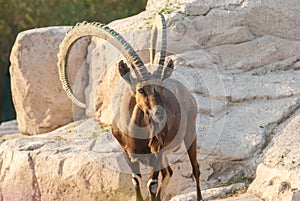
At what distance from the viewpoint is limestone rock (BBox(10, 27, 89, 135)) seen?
11.8 m

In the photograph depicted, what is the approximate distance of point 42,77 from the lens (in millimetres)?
11969

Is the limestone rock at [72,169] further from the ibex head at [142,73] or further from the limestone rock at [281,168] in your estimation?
the ibex head at [142,73]

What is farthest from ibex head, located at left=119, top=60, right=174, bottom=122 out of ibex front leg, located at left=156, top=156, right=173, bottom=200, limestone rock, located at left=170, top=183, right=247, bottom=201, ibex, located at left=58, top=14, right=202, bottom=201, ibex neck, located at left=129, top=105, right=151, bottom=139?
limestone rock, located at left=170, top=183, right=247, bottom=201

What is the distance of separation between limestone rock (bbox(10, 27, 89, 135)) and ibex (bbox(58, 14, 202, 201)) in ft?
13.5

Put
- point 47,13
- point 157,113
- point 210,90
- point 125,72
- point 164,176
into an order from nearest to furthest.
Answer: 1. point 157,113
2. point 125,72
3. point 164,176
4. point 210,90
5. point 47,13

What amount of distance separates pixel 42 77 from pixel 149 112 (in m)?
5.45

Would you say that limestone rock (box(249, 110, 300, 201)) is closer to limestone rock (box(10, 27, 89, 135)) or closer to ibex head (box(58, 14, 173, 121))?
ibex head (box(58, 14, 173, 121))

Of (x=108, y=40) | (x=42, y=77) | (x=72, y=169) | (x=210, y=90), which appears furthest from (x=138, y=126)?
(x=42, y=77)

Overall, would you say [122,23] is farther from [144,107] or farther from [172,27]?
[144,107]

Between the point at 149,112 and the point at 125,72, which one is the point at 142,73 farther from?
the point at 149,112

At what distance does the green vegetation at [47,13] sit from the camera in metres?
18.5

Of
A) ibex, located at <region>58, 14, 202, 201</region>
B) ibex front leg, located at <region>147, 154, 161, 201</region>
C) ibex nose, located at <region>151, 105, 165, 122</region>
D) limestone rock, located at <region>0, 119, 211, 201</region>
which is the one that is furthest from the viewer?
limestone rock, located at <region>0, 119, 211, 201</region>

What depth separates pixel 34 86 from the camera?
39.3 ft

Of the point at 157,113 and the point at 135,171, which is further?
the point at 135,171
